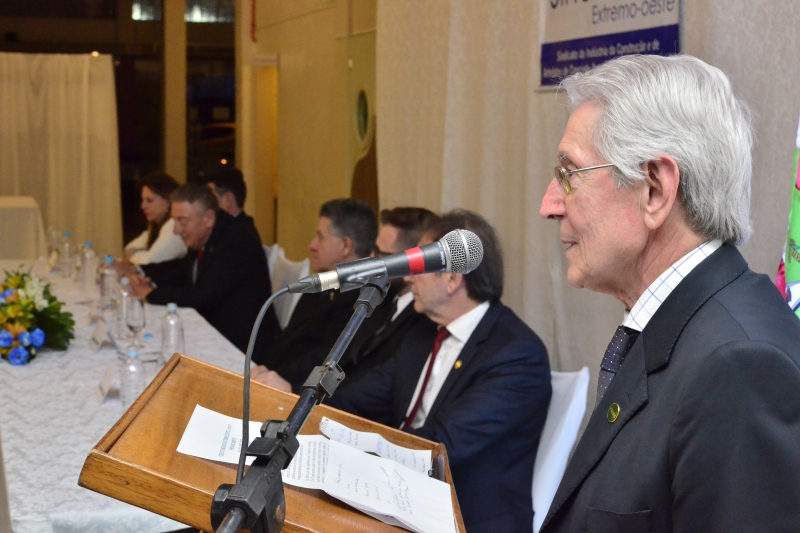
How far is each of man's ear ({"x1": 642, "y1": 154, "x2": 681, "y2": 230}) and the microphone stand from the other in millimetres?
390

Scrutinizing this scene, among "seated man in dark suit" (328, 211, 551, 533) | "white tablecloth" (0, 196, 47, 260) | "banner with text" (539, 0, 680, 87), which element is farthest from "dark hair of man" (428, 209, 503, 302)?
"white tablecloth" (0, 196, 47, 260)

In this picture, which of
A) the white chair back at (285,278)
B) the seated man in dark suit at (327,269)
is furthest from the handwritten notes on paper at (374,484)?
the white chair back at (285,278)

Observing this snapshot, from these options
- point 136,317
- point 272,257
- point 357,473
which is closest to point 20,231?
point 272,257

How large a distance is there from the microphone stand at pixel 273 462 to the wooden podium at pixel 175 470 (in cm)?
18

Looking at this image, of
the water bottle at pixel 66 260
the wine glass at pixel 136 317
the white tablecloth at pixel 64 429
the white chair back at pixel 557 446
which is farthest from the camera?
the water bottle at pixel 66 260

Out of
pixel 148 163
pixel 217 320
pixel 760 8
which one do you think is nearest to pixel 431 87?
pixel 217 320

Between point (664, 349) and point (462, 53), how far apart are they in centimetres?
306

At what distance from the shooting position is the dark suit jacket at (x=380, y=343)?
3.21 m

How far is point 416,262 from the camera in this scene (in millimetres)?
1232

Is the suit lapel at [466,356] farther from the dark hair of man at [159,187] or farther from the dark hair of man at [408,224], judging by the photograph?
the dark hair of man at [159,187]

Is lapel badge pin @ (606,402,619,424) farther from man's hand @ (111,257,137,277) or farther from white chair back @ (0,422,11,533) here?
man's hand @ (111,257,137,277)

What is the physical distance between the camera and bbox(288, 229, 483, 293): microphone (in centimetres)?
117

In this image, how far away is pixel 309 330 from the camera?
3881 millimetres

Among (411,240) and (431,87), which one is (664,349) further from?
(431,87)
